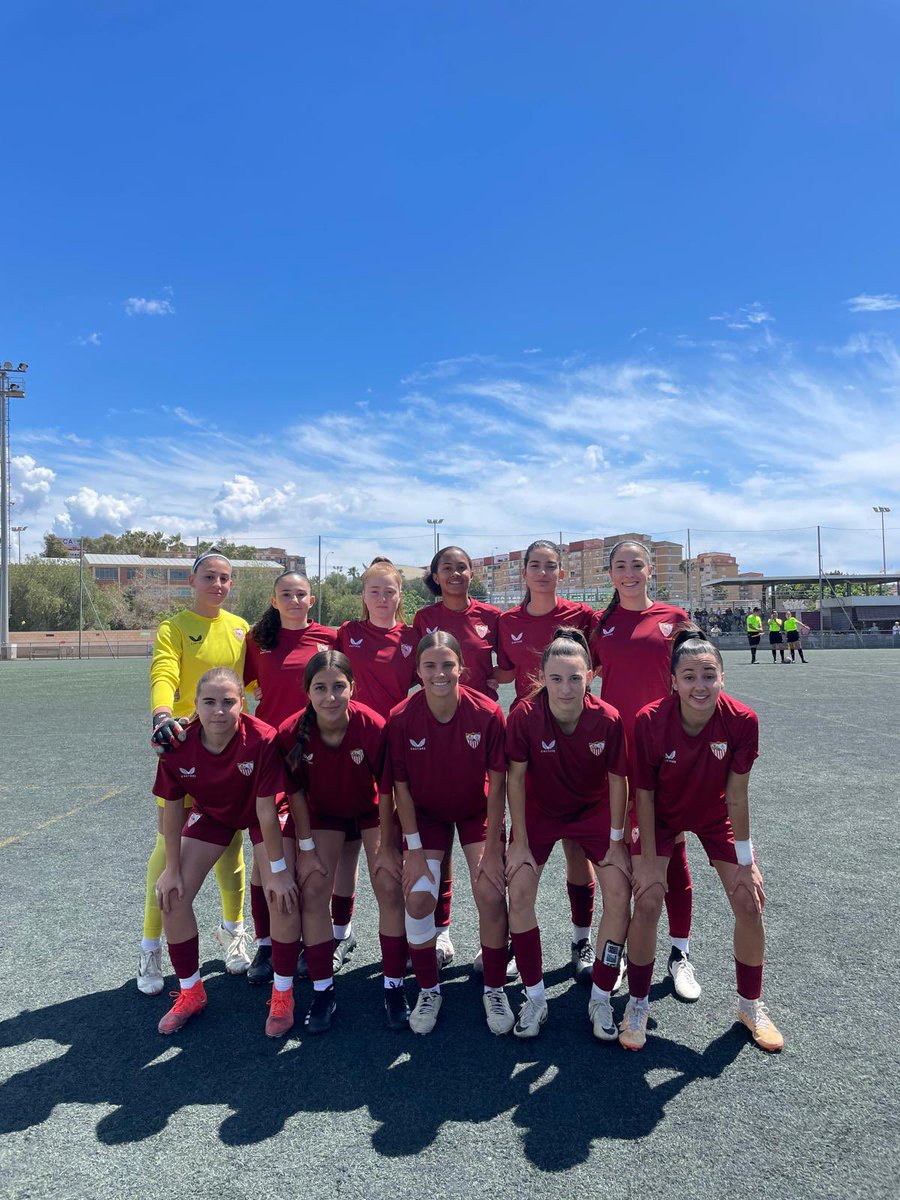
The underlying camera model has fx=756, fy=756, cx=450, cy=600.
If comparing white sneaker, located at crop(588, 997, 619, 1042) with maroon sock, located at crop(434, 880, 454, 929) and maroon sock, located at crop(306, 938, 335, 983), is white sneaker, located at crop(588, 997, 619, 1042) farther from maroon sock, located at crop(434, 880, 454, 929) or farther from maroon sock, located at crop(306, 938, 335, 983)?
maroon sock, located at crop(306, 938, 335, 983)

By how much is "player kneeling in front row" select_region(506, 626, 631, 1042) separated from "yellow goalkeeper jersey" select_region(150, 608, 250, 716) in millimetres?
1536

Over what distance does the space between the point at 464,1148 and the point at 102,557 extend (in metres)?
96.9

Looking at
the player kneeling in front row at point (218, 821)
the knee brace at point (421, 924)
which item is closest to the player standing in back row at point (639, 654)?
the knee brace at point (421, 924)

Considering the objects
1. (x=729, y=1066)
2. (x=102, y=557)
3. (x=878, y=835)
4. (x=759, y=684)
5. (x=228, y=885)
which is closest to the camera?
(x=729, y=1066)

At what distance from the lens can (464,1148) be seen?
2260mm

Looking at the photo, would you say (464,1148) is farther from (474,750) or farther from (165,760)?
(165,760)

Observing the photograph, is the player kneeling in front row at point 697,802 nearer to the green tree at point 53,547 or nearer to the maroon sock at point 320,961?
the maroon sock at point 320,961

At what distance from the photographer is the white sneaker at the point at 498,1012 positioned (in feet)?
9.64

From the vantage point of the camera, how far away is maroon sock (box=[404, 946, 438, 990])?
311 centimetres

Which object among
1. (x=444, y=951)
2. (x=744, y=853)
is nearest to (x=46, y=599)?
(x=444, y=951)

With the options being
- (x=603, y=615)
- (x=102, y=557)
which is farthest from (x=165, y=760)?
(x=102, y=557)

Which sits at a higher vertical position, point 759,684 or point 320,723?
point 320,723

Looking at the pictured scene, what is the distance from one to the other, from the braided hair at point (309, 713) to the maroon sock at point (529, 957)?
1.17 m

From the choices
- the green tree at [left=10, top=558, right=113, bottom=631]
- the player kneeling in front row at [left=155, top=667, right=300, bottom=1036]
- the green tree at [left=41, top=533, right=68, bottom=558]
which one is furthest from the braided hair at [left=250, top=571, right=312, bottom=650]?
the green tree at [left=41, top=533, right=68, bottom=558]
